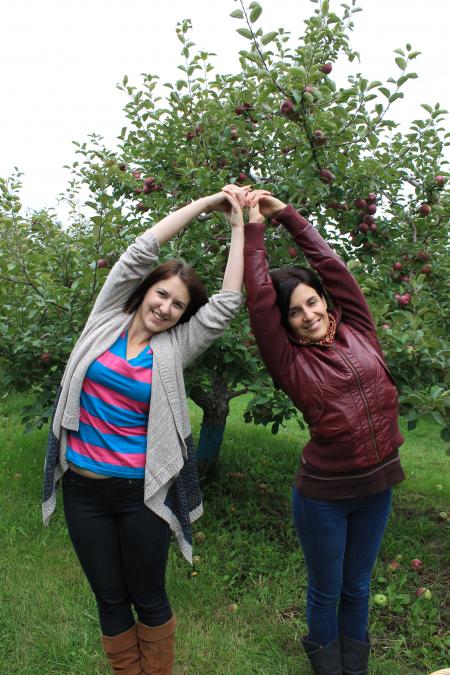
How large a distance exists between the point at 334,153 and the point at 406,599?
7.13 feet

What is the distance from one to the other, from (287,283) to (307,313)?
116mm

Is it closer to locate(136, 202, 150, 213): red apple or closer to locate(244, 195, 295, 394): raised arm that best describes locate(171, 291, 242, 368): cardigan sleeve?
locate(244, 195, 295, 394): raised arm

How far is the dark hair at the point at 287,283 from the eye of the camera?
5.82 ft

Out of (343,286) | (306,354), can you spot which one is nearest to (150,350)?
(306,354)

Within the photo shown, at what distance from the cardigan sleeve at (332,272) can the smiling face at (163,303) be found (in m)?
0.42

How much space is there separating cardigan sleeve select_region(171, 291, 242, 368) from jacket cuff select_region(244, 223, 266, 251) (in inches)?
6.0

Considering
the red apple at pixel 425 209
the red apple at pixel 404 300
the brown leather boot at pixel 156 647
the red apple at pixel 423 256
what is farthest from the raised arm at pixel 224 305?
the red apple at pixel 425 209

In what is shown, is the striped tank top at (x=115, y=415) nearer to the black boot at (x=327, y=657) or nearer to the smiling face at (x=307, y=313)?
the smiling face at (x=307, y=313)

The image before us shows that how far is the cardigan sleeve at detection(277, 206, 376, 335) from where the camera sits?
1.85m

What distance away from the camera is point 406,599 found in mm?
2775

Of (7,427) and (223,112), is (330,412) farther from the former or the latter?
(7,427)

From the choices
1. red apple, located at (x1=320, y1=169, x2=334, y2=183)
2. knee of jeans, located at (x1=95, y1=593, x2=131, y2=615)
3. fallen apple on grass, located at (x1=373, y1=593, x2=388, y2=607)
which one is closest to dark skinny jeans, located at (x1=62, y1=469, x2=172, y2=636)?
knee of jeans, located at (x1=95, y1=593, x2=131, y2=615)

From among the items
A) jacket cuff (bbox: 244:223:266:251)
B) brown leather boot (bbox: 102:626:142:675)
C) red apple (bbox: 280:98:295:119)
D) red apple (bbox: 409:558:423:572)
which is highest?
red apple (bbox: 280:98:295:119)

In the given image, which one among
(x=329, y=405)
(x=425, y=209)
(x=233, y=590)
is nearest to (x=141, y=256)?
(x=329, y=405)
